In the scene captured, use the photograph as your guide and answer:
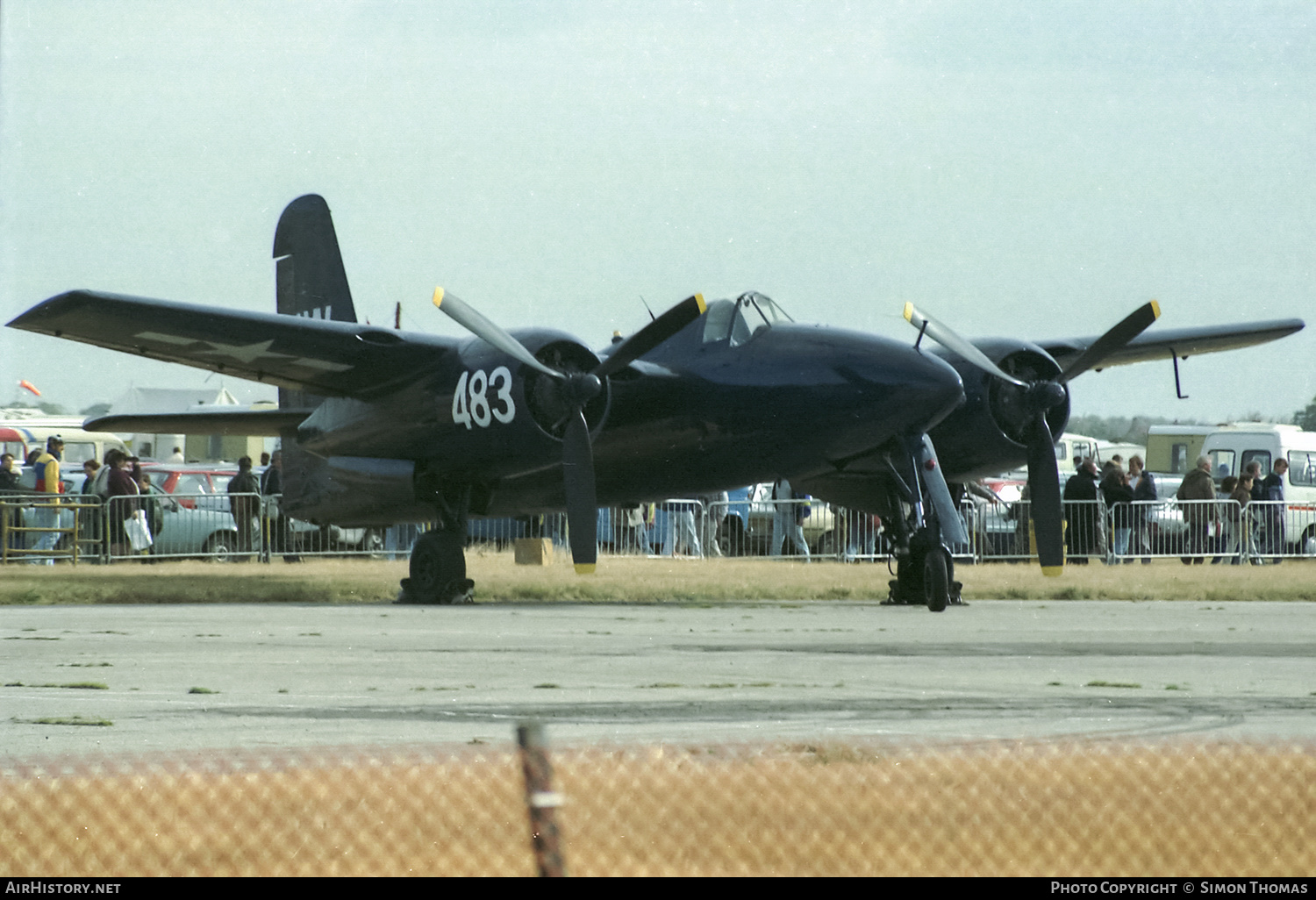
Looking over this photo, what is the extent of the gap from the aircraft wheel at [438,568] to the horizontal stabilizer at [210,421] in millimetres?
3561

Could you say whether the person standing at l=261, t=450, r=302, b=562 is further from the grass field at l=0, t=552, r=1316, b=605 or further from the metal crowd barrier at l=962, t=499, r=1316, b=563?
the metal crowd barrier at l=962, t=499, r=1316, b=563

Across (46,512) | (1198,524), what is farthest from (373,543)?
(1198,524)

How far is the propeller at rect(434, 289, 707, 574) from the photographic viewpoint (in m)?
18.2

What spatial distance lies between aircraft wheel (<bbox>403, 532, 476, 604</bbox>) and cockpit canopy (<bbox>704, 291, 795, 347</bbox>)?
3987 millimetres

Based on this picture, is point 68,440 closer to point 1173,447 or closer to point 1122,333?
point 1173,447

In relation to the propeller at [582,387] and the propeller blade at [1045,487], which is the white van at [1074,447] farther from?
the propeller at [582,387]

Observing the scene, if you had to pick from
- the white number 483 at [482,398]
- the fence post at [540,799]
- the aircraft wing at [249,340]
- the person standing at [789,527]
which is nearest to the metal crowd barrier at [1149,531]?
the person standing at [789,527]

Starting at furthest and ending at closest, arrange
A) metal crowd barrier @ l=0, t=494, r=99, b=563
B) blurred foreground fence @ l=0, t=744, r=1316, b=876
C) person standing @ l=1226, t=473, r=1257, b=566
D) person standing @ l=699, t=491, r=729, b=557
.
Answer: person standing @ l=699, t=491, r=729, b=557
person standing @ l=1226, t=473, r=1257, b=566
metal crowd barrier @ l=0, t=494, r=99, b=563
blurred foreground fence @ l=0, t=744, r=1316, b=876

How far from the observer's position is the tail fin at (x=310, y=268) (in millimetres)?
24031

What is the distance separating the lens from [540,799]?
3.83m

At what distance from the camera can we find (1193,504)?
30156mm

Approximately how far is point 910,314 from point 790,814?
14456 millimetres

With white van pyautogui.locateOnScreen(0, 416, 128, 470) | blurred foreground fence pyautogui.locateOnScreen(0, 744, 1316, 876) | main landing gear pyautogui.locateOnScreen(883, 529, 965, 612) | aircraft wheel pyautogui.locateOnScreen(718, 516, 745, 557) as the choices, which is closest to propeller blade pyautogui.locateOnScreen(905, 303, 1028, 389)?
main landing gear pyautogui.locateOnScreen(883, 529, 965, 612)
